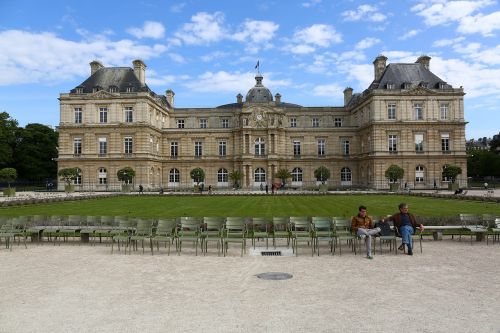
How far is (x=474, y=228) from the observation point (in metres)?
15.6

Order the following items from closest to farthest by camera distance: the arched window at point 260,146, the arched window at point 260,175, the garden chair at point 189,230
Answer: the garden chair at point 189,230
the arched window at point 260,175
the arched window at point 260,146

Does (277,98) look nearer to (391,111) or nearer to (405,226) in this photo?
(391,111)

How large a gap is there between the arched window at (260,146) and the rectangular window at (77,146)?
79.2ft

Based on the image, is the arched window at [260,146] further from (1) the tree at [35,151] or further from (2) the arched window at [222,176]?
(1) the tree at [35,151]

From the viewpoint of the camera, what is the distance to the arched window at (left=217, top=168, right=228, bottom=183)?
63.9 meters

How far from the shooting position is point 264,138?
206 ft

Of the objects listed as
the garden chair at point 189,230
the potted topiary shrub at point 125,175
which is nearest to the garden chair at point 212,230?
the garden chair at point 189,230

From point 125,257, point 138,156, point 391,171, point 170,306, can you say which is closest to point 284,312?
point 170,306

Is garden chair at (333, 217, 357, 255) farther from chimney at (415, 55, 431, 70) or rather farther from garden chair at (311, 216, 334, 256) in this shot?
chimney at (415, 55, 431, 70)

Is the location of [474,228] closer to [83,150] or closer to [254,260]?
[254,260]

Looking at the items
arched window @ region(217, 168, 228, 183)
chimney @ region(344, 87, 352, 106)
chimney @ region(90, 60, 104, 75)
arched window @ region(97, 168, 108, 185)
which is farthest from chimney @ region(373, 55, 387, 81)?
arched window @ region(97, 168, 108, 185)

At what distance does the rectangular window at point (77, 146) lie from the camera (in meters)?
57.6

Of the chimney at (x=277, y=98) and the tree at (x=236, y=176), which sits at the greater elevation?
the chimney at (x=277, y=98)

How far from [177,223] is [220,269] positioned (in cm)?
515
